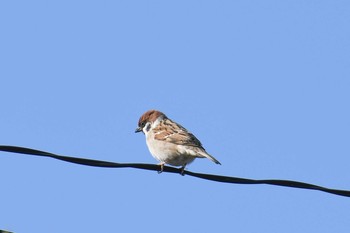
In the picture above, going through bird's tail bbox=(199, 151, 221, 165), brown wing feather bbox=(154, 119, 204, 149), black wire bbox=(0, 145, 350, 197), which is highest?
brown wing feather bbox=(154, 119, 204, 149)

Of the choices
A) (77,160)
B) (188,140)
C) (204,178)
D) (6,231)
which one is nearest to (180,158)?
(188,140)

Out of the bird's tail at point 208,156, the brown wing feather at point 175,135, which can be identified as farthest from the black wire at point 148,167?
the brown wing feather at point 175,135

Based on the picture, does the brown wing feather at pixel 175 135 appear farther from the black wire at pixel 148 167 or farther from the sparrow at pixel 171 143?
the black wire at pixel 148 167

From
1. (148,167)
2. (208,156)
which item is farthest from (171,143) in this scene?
(148,167)

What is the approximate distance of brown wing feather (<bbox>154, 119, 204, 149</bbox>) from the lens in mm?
10148

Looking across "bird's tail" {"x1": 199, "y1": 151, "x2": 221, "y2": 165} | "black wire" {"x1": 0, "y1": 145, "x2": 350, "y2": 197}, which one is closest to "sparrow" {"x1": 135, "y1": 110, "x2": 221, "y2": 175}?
"bird's tail" {"x1": 199, "y1": 151, "x2": 221, "y2": 165}

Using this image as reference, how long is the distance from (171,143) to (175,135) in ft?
0.81

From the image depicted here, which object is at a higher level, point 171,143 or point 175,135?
point 175,135

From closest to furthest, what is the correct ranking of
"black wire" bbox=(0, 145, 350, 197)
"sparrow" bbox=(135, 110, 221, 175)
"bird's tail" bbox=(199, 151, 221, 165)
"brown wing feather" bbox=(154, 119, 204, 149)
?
"black wire" bbox=(0, 145, 350, 197)
"bird's tail" bbox=(199, 151, 221, 165)
"sparrow" bbox=(135, 110, 221, 175)
"brown wing feather" bbox=(154, 119, 204, 149)

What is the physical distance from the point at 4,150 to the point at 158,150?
14.5ft

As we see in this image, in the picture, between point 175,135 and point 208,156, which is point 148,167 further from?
point 175,135

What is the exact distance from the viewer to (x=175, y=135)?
34.4ft

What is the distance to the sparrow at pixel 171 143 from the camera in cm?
995

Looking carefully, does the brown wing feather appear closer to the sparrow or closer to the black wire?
the sparrow
